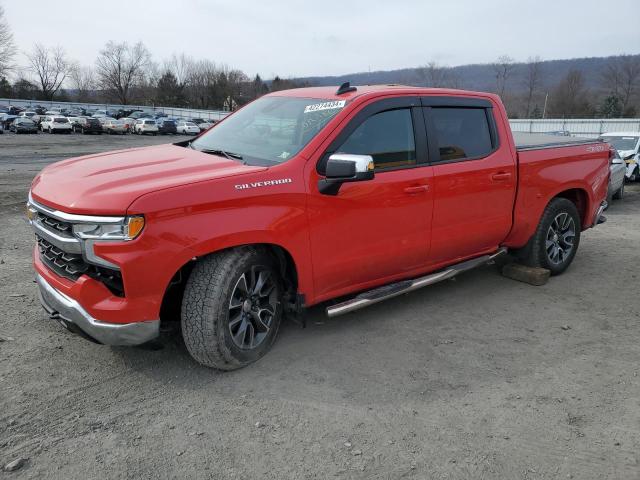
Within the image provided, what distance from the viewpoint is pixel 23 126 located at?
121 feet

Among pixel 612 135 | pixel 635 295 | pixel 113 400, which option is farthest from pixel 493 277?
pixel 612 135

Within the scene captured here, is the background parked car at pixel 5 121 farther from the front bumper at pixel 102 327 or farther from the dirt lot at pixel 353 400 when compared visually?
the front bumper at pixel 102 327

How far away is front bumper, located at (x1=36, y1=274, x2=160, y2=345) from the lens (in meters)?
3.08

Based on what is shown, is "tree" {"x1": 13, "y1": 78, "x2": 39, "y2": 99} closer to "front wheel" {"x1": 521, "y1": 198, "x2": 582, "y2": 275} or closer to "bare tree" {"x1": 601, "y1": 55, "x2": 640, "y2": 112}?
"bare tree" {"x1": 601, "y1": 55, "x2": 640, "y2": 112}

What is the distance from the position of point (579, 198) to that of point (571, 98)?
252 feet

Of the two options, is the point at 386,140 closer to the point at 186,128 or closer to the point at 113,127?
the point at 113,127

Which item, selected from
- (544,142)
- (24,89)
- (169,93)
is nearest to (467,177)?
(544,142)

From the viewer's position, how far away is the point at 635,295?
543 centimetres

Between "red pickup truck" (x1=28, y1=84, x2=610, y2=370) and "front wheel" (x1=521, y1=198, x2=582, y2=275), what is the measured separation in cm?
44

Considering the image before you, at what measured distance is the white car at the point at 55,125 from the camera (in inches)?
1544

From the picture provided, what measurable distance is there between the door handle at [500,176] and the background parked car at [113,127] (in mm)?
43298

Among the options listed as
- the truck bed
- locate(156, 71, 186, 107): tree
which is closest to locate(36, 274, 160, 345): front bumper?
the truck bed

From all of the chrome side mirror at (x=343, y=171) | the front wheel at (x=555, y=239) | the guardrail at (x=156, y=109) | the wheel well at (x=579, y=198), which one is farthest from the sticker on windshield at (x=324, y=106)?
the guardrail at (x=156, y=109)

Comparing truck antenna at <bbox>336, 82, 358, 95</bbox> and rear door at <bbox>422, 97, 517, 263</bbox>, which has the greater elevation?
truck antenna at <bbox>336, 82, 358, 95</bbox>
